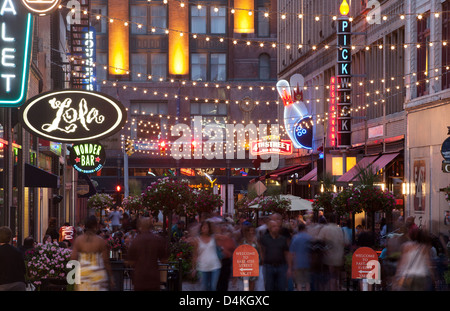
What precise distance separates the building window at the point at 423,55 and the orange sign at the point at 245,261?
15757 millimetres

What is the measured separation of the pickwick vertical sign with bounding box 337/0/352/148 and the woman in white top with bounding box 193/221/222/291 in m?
22.8

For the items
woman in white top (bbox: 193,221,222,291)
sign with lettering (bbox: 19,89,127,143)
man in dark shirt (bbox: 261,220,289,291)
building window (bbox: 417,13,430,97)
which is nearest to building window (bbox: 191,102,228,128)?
building window (bbox: 417,13,430,97)

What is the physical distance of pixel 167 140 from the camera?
64812 millimetres

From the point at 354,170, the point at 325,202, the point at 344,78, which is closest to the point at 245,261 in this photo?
the point at 325,202

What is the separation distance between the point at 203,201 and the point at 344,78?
12.6 metres

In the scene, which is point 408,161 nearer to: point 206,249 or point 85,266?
point 206,249

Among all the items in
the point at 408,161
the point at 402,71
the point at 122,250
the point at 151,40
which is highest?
the point at 151,40

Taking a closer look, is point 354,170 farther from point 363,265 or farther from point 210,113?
point 210,113

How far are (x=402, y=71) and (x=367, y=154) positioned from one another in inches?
208

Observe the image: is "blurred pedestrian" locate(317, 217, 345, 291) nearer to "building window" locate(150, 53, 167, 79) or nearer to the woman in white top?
the woman in white top

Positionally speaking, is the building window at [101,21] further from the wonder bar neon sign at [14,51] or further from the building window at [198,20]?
the wonder bar neon sign at [14,51]

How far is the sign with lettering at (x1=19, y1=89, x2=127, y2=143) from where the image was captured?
1238 cm
